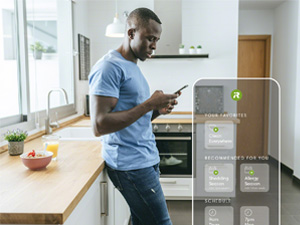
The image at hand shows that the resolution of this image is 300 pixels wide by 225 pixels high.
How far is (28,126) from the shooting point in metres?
2.09

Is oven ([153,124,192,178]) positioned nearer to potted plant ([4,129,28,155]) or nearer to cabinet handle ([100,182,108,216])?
cabinet handle ([100,182,108,216])

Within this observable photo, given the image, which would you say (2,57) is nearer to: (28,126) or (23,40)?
(23,40)

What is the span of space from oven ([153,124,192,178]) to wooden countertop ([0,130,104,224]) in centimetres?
123

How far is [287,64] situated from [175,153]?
240cm

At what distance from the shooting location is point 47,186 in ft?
3.73

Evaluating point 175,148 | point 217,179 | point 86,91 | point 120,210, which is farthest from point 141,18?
point 86,91

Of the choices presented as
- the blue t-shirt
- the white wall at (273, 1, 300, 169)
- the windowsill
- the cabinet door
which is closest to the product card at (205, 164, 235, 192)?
the blue t-shirt

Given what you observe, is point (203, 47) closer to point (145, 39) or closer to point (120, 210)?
point (120, 210)

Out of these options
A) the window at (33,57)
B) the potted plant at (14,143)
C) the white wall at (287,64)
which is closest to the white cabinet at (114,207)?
the potted plant at (14,143)

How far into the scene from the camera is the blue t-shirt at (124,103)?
3.84 ft

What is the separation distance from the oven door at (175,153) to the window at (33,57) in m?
0.94

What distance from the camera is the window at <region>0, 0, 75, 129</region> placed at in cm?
195

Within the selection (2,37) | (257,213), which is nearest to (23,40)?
(2,37)

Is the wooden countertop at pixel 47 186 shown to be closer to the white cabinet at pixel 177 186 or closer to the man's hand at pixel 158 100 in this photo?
the man's hand at pixel 158 100
